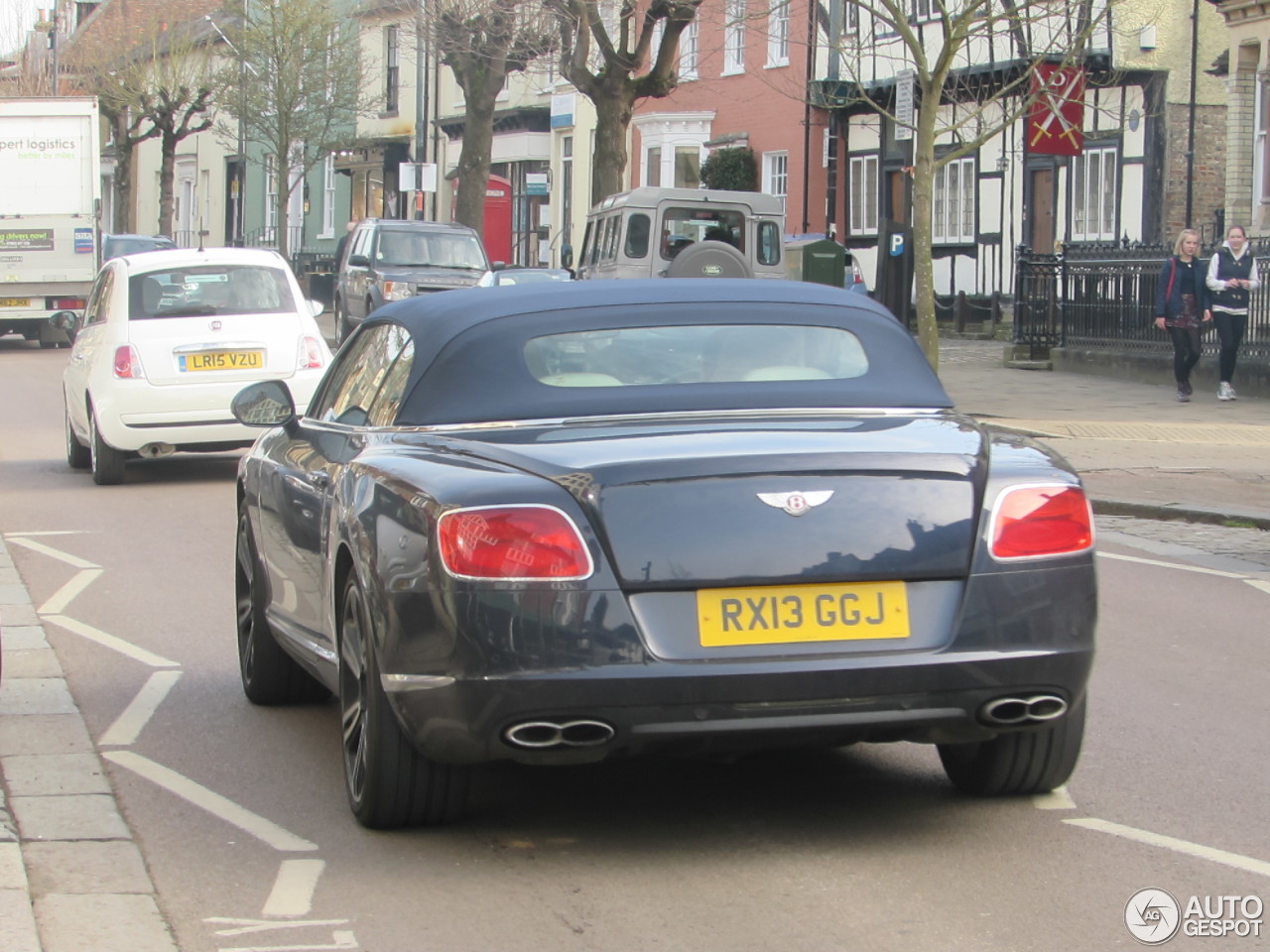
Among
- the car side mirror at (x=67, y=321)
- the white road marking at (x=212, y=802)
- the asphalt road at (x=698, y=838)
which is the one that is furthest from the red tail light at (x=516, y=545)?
the car side mirror at (x=67, y=321)

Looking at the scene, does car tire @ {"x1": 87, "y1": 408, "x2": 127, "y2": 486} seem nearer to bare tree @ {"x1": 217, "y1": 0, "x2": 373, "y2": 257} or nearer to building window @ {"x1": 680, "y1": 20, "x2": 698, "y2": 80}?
building window @ {"x1": 680, "y1": 20, "x2": 698, "y2": 80}

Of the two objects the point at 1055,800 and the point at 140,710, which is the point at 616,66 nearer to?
the point at 140,710

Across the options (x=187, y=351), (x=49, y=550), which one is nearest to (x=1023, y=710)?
(x=49, y=550)

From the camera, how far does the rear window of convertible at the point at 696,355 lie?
223 inches

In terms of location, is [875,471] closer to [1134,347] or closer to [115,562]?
[115,562]

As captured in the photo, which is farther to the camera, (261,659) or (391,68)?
(391,68)

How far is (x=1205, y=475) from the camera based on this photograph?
47.1 ft

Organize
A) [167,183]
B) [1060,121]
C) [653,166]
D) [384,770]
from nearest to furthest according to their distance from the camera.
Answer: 1. [384,770]
2. [1060,121]
3. [653,166]
4. [167,183]

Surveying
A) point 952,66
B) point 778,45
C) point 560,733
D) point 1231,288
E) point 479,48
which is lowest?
point 560,733

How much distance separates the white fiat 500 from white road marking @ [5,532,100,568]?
7.53 ft

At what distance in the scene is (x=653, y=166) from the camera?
46.7 m

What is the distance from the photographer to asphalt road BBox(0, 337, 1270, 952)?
4.44m

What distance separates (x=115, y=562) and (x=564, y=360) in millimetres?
5608

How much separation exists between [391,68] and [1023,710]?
56.4 meters
